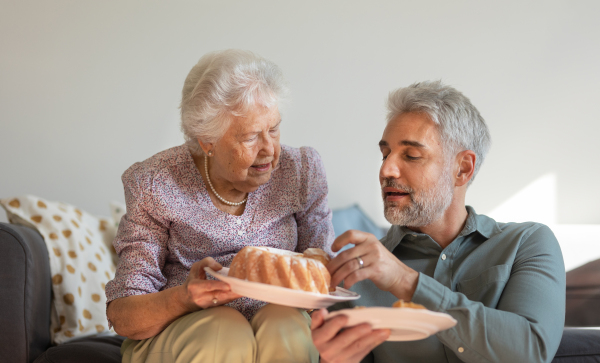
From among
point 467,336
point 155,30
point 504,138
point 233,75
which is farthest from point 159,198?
point 504,138

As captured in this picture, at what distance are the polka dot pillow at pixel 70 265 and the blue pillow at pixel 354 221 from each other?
1.24m

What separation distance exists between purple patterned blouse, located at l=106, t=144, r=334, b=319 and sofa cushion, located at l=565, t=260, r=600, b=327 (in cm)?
139

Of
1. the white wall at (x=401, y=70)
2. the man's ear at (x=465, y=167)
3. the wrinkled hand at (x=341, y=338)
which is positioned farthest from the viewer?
the white wall at (x=401, y=70)

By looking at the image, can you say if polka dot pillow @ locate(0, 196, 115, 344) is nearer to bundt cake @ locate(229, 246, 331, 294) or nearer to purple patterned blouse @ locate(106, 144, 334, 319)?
purple patterned blouse @ locate(106, 144, 334, 319)

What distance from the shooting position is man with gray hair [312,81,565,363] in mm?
1226

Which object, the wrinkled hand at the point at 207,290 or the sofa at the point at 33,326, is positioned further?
the sofa at the point at 33,326

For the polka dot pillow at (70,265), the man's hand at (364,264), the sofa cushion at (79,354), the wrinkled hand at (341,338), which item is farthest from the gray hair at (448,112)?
the polka dot pillow at (70,265)

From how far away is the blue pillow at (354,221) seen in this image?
295 cm

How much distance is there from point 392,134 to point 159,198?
0.76 m

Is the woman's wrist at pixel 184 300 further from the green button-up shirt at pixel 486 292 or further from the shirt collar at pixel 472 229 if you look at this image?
the shirt collar at pixel 472 229

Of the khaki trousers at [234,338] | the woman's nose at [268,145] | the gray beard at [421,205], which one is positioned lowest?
the khaki trousers at [234,338]

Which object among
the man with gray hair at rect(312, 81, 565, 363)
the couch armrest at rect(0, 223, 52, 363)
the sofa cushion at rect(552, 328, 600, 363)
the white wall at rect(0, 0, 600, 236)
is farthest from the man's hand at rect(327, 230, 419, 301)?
the white wall at rect(0, 0, 600, 236)

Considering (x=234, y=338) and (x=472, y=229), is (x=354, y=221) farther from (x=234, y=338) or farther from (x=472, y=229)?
(x=234, y=338)

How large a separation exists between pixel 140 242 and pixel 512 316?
1089 millimetres
